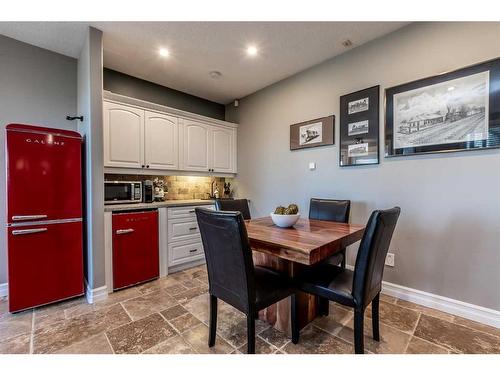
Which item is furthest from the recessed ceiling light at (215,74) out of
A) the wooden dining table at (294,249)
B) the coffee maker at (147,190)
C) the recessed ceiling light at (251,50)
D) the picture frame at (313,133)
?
the wooden dining table at (294,249)

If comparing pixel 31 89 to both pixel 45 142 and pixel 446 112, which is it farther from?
pixel 446 112

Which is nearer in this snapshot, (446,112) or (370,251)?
(370,251)

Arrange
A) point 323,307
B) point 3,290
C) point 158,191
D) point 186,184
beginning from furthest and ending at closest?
point 186,184, point 158,191, point 3,290, point 323,307

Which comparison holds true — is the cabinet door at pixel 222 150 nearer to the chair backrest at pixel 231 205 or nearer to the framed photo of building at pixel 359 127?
the chair backrest at pixel 231 205

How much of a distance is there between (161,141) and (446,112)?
3.14 meters

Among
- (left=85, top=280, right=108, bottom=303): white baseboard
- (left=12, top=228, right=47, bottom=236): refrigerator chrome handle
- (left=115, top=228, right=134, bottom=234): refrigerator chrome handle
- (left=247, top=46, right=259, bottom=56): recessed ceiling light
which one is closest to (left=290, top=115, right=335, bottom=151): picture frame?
(left=247, top=46, right=259, bottom=56): recessed ceiling light

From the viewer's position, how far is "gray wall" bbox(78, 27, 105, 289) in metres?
2.20

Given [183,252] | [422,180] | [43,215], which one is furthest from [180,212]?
[422,180]

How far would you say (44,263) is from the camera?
2066 millimetres

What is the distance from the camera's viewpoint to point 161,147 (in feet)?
10.3

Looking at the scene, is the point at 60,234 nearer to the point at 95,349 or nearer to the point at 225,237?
the point at 95,349

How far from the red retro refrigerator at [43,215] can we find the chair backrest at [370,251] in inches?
97.0
